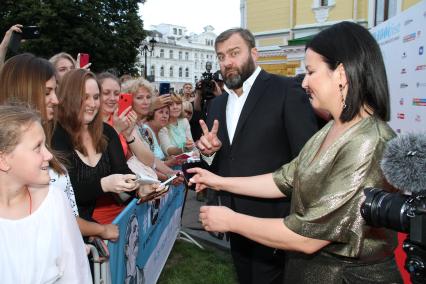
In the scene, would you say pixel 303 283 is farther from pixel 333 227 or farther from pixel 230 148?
pixel 230 148

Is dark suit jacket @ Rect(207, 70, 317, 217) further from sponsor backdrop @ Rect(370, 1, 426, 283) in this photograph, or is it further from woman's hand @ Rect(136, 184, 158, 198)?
sponsor backdrop @ Rect(370, 1, 426, 283)

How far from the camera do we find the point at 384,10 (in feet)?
44.6

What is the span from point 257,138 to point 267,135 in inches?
3.0

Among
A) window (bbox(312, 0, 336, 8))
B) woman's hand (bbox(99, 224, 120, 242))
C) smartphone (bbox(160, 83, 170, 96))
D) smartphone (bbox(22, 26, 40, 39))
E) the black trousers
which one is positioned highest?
window (bbox(312, 0, 336, 8))

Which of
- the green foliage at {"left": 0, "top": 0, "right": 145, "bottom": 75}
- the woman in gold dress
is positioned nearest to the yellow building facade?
the green foliage at {"left": 0, "top": 0, "right": 145, "bottom": 75}

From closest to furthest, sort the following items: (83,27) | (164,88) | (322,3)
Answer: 1. (164,88)
2. (322,3)
3. (83,27)

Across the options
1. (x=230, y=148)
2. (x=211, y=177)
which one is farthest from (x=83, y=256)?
(x=230, y=148)

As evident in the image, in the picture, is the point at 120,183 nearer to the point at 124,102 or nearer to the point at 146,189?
the point at 146,189

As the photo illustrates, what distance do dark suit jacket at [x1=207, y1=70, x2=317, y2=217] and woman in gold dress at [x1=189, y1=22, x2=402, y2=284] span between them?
1002 millimetres

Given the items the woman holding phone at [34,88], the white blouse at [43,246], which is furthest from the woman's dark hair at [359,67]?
the woman holding phone at [34,88]

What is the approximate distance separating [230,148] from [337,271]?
147 cm

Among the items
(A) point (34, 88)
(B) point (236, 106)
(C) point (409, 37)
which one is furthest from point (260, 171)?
(C) point (409, 37)

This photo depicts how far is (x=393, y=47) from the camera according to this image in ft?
16.8

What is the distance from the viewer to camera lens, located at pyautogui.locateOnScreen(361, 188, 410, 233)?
1197 mm
